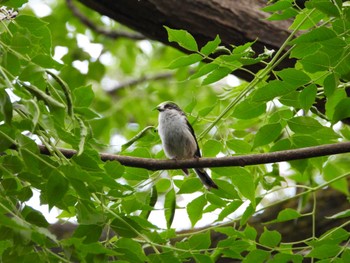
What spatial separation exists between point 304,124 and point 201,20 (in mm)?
1507

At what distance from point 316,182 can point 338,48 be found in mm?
1899

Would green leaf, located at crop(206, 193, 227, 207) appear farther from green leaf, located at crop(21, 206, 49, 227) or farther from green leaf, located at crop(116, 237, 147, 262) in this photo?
green leaf, located at crop(21, 206, 49, 227)

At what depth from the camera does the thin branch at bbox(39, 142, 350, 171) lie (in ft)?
9.64

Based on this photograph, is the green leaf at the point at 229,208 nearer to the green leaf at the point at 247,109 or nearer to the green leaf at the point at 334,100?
the green leaf at the point at 247,109

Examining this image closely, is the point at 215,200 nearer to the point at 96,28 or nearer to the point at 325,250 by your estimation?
the point at 325,250

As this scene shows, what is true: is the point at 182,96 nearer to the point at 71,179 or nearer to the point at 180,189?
the point at 180,189

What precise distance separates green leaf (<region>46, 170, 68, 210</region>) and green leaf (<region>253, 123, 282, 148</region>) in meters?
1.07

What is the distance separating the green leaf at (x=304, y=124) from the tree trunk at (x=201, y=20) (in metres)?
1.28

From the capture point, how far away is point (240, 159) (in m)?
2.97

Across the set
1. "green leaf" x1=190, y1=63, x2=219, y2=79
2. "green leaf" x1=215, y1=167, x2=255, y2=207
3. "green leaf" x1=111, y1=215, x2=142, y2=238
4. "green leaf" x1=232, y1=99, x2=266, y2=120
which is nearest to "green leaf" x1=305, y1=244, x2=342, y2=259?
"green leaf" x1=215, y1=167, x2=255, y2=207

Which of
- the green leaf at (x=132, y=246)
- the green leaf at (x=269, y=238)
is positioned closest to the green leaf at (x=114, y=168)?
the green leaf at (x=132, y=246)

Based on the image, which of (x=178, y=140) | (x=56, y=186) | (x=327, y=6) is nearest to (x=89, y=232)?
(x=56, y=186)

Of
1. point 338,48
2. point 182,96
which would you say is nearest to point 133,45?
point 182,96

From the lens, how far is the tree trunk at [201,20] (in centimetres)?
446
